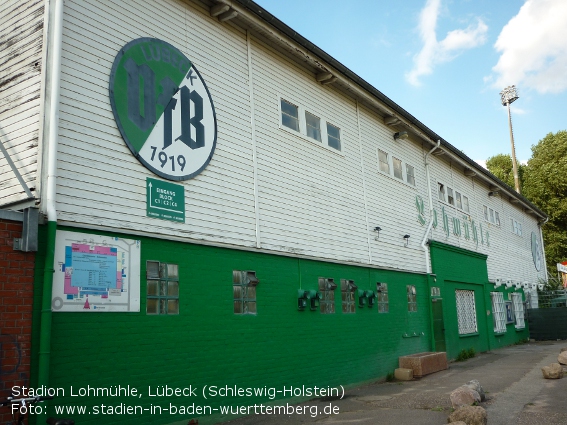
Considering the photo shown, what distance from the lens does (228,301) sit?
28.6 ft

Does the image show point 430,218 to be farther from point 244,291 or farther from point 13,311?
point 13,311

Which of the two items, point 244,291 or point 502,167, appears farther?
point 502,167

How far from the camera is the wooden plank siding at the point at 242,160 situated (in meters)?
7.07

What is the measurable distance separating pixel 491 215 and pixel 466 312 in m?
6.48

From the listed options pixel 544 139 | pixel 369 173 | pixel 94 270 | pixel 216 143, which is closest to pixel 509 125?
pixel 544 139

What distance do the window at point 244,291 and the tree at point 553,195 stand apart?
35.4m

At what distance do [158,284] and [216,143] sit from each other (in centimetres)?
276

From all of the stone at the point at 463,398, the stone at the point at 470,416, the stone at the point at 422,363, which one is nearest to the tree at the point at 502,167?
the stone at the point at 422,363

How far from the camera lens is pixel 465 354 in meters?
17.2

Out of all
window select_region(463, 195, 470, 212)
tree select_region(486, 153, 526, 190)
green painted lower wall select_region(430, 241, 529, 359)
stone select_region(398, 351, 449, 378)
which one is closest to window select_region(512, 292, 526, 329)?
green painted lower wall select_region(430, 241, 529, 359)

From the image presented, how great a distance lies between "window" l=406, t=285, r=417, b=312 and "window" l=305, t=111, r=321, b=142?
17.8 ft

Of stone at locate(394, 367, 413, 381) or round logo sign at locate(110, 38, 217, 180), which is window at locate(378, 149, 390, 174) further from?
round logo sign at locate(110, 38, 217, 180)

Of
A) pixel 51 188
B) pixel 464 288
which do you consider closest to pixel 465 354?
pixel 464 288

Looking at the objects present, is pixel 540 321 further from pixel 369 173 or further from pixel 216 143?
pixel 216 143
